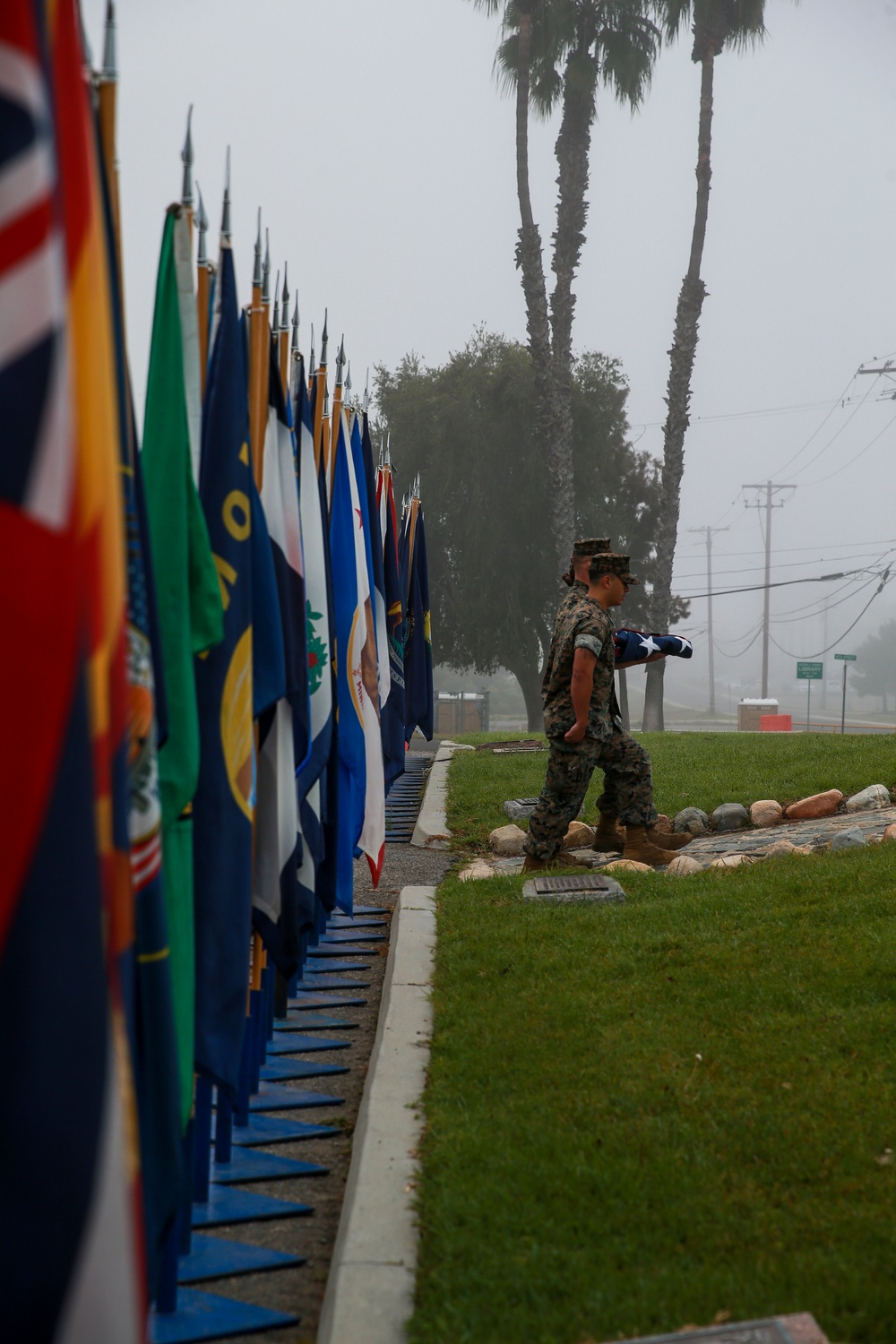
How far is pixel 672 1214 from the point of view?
2.99m

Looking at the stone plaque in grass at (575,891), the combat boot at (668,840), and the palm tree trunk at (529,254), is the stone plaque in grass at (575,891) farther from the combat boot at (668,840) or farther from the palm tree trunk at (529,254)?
the palm tree trunk at (529,254)

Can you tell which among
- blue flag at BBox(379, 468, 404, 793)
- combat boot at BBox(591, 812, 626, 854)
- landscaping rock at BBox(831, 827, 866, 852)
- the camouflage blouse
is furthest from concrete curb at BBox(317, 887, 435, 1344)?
landscaping rock at BBox(831, 827, 866, 852)

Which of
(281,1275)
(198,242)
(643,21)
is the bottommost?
(281,1275)

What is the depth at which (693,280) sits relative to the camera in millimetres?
23422

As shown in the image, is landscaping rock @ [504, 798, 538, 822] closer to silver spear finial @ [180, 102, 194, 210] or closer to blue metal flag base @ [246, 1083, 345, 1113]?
blue metal flag base @ [246, 1083, 345, 1113]

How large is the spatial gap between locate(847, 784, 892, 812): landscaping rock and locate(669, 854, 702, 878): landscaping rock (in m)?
2.59

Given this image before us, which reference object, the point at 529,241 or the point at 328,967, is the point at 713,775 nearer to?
the point at 328,967

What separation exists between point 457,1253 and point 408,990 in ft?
6.97

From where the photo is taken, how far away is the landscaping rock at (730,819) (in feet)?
31.3

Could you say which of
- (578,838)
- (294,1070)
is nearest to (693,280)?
(578,838)

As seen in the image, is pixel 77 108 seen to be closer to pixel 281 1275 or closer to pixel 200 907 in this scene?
pixel 200 907

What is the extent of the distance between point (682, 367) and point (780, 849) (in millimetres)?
17621

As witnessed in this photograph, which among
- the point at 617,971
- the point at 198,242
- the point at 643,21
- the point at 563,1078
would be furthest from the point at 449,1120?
the point at 643,21

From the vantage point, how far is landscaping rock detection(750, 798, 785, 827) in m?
9.51
